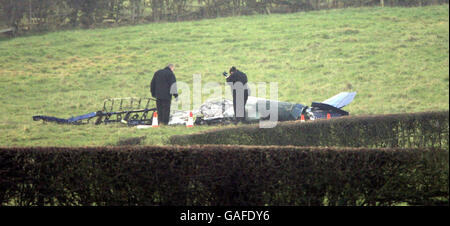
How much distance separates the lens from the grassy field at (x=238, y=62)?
17.7 meters

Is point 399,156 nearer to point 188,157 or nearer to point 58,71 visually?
point 188,157

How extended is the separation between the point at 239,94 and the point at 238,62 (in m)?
9.60

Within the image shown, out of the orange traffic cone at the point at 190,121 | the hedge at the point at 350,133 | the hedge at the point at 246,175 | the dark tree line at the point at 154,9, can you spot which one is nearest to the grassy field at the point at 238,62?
the orange traffic cone at the point at 190,121

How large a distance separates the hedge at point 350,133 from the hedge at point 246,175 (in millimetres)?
3439

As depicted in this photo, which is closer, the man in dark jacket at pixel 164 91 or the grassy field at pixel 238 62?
the man in dark jacket at pixel 164 91

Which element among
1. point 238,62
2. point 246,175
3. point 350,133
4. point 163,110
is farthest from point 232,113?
point 238,62

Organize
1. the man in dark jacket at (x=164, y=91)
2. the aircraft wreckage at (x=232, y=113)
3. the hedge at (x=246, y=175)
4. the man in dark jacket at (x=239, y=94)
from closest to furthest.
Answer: the hedge at (x=246, y=175) → the aircraft wreckage at (x=232, y=113) → the man in dark jacket at (x=239, y=94) → the man in dark jacket at (x=164, y=91)

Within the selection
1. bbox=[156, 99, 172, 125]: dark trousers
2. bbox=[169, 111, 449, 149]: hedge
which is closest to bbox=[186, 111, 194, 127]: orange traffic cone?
bbox=[156, 99, 172, 125]: dark trousers

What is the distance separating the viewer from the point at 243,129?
1016cm

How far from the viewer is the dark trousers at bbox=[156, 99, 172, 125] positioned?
14812 mm

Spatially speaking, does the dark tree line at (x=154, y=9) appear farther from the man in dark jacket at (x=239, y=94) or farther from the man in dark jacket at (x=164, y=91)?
the man in dark jacket at (x=239, y=94)

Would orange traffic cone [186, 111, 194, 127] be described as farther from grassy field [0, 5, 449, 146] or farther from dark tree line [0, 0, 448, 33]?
dark tree line [0, 0, 448, 33]

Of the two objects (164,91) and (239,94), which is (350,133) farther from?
(164,91)
